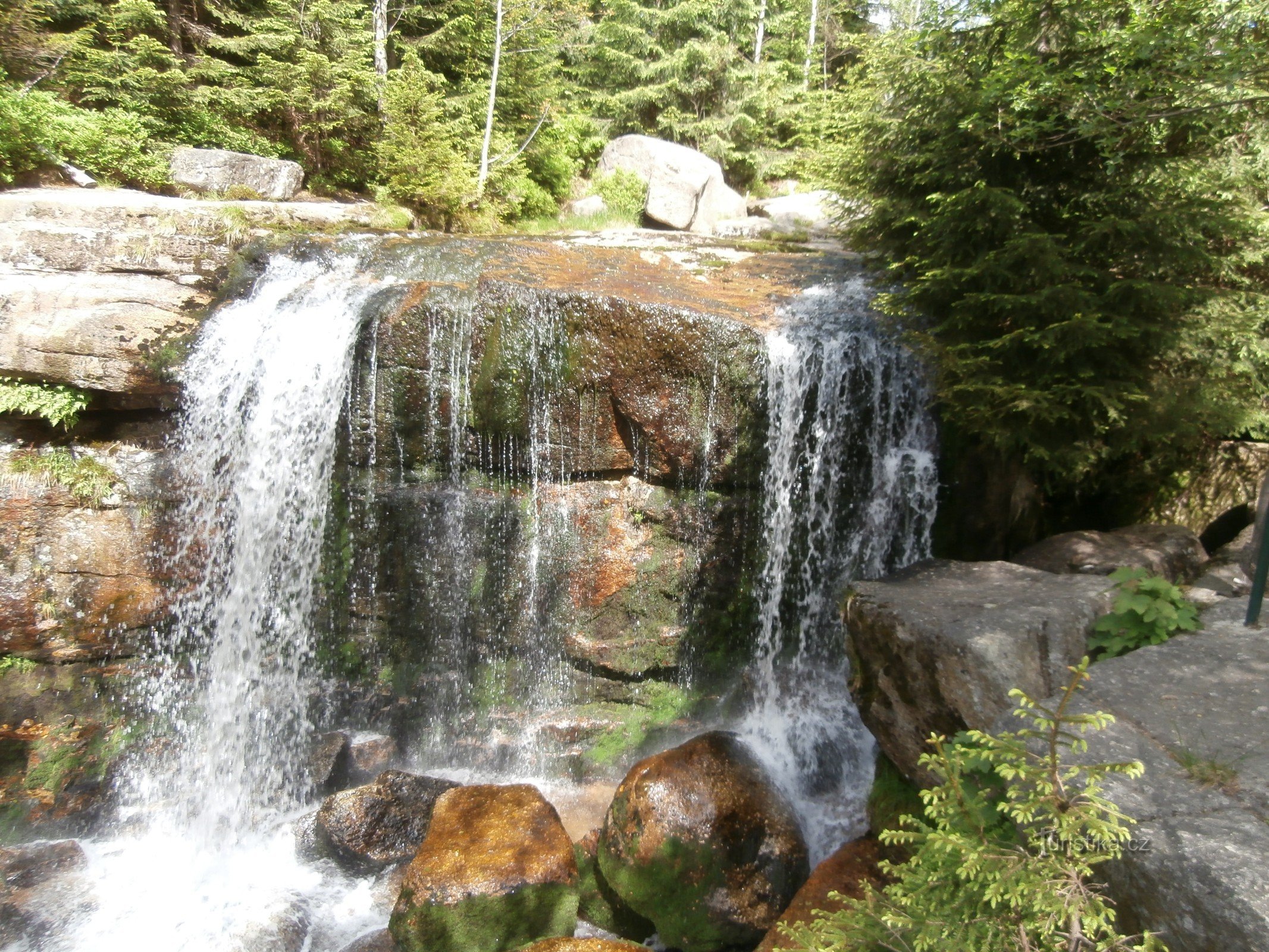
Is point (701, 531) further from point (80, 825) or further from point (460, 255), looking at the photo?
point (80, 825)

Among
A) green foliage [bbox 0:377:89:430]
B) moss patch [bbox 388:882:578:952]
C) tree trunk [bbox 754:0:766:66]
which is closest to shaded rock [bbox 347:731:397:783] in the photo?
moss patch [bbox 388:882:578:952]

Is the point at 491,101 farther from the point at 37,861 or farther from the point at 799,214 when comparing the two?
the point at 37,861

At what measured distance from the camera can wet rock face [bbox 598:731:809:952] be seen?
16.5 ft

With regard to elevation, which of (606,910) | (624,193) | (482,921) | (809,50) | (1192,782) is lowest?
(606,910)

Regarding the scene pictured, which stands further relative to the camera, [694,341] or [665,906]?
[694,341]

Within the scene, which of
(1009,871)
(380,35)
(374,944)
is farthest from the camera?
(380,35)

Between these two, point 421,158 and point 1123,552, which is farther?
point 421,158

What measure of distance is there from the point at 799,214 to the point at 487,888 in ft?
38.2

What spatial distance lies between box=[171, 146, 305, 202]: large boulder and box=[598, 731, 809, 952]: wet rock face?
368 inches

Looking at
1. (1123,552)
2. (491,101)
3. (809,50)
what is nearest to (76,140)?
(491,101)

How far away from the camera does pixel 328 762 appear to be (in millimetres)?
6543

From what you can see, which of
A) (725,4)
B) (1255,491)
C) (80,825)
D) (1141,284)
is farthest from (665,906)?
(725,4)

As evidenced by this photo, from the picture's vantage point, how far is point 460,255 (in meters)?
8.65

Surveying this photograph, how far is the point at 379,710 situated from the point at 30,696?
2999mm
